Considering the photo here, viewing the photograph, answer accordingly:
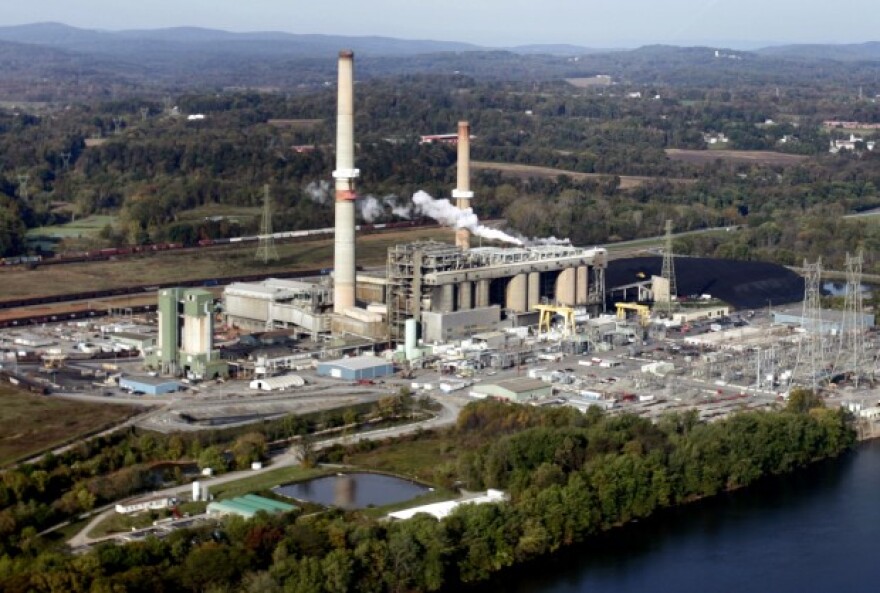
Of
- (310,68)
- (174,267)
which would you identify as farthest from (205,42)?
(174,267)

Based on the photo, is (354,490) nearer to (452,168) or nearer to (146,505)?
(146,505)

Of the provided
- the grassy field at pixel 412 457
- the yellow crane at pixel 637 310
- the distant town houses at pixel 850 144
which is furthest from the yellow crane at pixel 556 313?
the distant town houses at pixel 850 144

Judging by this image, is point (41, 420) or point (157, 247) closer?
point (41, 420)

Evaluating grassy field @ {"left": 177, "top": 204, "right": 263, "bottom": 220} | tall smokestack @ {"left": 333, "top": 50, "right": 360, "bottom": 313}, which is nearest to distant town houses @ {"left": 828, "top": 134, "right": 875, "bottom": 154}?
grassy field @ {"left": 177, "top": 204, "right": 263, "bottom": 220}

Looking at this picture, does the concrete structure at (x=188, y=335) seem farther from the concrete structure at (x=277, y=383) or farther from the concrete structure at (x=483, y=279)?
the concrete structure at (x=483, y=279)

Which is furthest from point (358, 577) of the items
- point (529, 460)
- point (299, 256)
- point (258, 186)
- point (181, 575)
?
point (258, 186)

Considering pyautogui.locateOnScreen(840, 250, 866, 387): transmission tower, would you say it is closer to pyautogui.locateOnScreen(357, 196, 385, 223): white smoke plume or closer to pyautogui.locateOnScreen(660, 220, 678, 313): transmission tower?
pyautogui.locateOnScreen(660, 220, 678, 313): transmission tower
